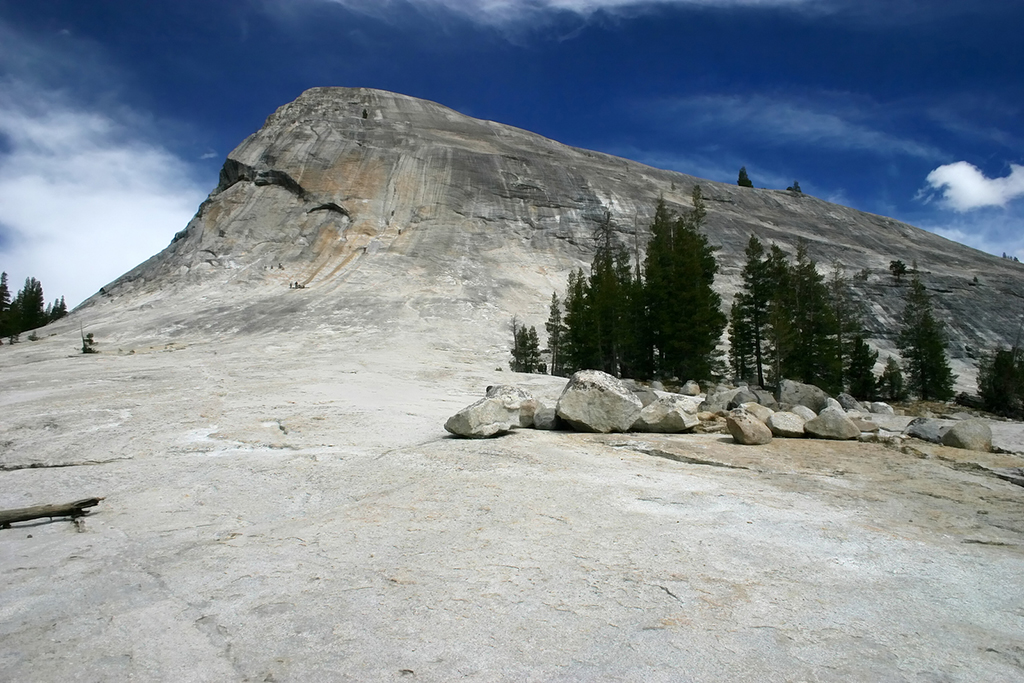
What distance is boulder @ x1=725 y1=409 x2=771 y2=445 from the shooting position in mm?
8039

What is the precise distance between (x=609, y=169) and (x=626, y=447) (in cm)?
6052

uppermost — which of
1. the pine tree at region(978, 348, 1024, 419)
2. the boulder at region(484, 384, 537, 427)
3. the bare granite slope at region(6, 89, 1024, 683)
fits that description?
the boulder at region(484, 384, 537, 427)

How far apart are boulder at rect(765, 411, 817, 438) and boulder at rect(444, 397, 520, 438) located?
4.13 metres

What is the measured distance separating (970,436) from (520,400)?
674 centimetres

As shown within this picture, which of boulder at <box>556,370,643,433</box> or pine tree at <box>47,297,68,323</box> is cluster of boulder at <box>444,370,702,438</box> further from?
pine tree at <box>47,297,68,323</box>

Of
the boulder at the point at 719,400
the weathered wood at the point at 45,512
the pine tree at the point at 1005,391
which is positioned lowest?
the pine tree at the point at 1005,391

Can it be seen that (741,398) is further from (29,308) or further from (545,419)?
(29,308)

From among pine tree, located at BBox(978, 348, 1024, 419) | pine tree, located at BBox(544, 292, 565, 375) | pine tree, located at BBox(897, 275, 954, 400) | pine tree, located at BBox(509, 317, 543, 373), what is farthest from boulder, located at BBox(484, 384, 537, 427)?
pine tree, located at BBox(897, 275, 954, 400)

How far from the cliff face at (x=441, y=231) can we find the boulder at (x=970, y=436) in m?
26.1

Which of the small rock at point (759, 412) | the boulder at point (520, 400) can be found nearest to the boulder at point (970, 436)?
the small rock at point (759, 412)

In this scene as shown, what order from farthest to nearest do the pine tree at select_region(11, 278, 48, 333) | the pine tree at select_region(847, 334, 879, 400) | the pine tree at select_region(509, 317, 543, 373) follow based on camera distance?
the pine tree at select_region(11, 278, 48, 333) → the pine tree at select_region(847, 334, 879, 400) → the pine tree at select_region(509, 317, 543, 373)

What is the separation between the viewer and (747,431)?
803cm

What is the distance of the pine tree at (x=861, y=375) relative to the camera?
1272 inches

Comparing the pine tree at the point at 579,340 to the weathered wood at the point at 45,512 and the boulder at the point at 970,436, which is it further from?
the weathered wood at the point at 45,512
